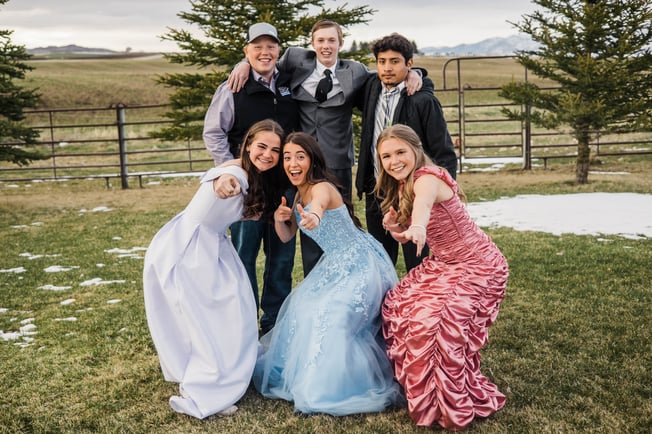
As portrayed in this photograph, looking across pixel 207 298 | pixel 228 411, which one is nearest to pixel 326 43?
pixel 207 298

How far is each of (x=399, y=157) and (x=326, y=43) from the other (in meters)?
1.31

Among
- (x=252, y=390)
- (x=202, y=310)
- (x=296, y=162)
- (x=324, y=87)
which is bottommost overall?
(x=252, y=390)

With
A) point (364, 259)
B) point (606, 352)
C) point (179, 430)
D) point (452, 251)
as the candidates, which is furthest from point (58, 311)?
point (606, 352)

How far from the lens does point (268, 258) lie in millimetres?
4828

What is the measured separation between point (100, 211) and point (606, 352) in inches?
352

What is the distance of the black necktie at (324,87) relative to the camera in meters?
4.64

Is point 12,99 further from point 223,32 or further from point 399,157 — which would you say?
point 399,157

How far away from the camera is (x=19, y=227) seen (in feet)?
32.7

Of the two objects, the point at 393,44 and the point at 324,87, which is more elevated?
the point at 393,44

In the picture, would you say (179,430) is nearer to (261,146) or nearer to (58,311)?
(261,146)

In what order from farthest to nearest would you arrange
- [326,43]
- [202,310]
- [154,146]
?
1. [154,146]
2. [326,43]
3. [202,310]

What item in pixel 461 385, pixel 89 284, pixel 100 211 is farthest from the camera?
pixel 100 211

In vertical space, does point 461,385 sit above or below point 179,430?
above

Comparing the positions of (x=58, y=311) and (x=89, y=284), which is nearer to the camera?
(x=58, y=311)
